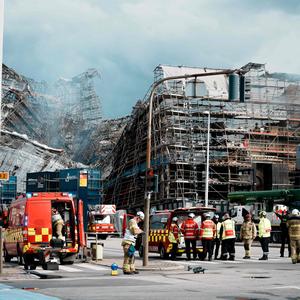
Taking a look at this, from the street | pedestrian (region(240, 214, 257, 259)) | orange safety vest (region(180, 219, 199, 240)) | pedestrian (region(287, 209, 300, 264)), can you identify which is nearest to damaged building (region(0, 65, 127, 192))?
pedestrian (region(240, 214, 257, 259))

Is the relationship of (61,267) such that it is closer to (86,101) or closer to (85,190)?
(85,190)

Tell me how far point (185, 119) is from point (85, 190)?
12186mm

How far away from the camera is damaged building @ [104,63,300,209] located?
212ft

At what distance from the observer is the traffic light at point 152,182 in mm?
20891

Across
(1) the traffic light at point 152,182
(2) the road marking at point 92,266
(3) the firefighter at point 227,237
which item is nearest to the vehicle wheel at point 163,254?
(3) the firefighter at point 227,237

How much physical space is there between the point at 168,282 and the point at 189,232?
834 cm

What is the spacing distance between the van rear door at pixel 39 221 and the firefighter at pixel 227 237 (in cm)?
714

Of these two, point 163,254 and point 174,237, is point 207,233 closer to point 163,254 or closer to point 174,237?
point 174,237

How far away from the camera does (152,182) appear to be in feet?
68.9

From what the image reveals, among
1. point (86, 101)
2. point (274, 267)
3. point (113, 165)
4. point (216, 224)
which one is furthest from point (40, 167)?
point (274, 267)

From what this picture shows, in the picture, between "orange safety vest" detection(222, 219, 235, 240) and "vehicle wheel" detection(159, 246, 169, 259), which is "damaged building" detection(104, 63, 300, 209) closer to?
"vehicle wheel" detection(159, 246, 169, 259)

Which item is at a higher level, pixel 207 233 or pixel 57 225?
pixel 57 225

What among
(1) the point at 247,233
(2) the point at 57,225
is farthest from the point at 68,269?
(1) the point at 247,233

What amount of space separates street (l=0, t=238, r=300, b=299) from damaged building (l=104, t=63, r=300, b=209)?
39.3 m
